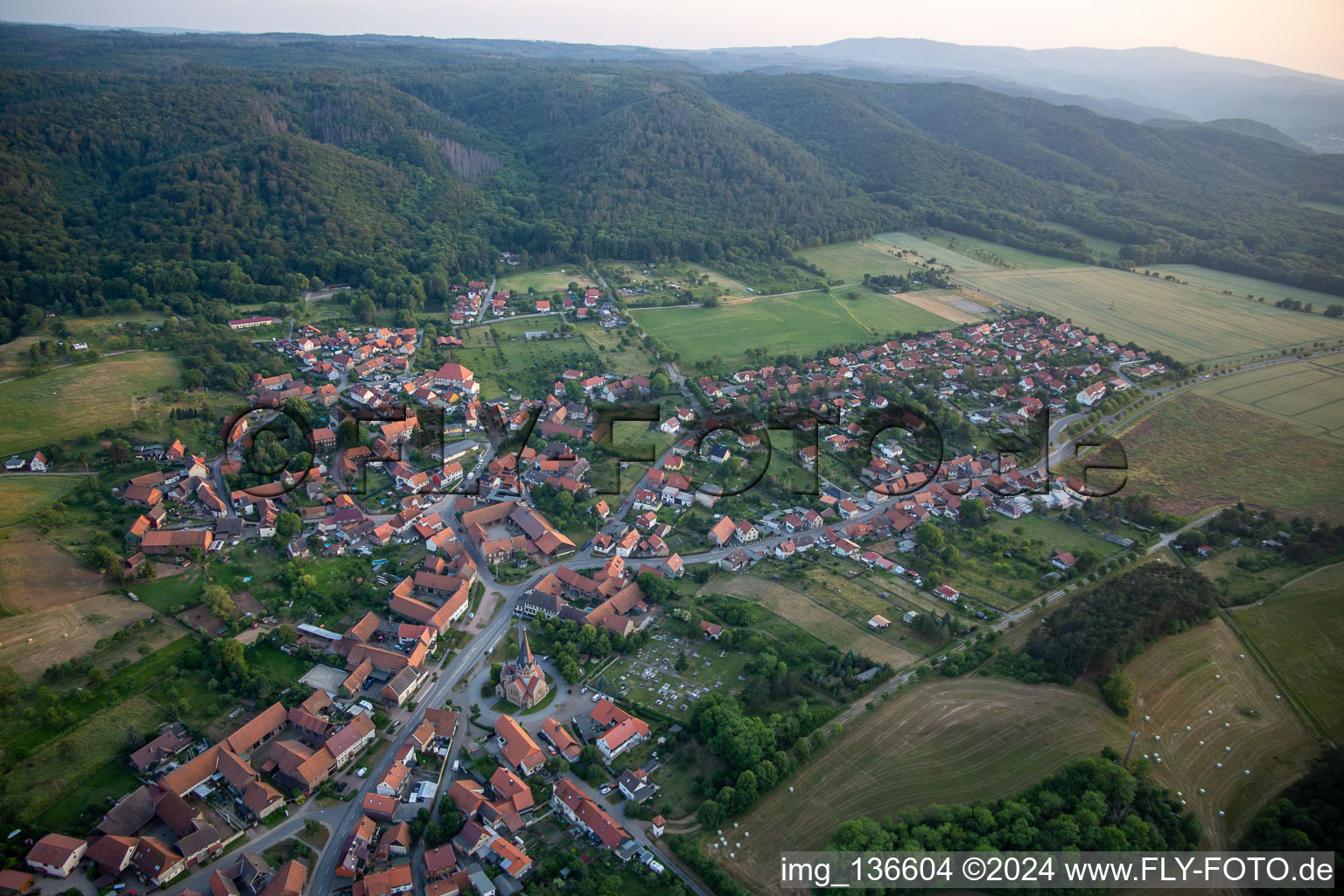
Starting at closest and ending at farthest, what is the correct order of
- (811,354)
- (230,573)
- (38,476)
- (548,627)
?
(548,627) → (230,573) → (38,476) → (811,354)

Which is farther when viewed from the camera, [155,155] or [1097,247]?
[1097,247]

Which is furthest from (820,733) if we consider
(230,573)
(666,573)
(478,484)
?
(230,573)

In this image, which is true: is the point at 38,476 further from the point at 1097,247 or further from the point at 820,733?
the point at 1097,247

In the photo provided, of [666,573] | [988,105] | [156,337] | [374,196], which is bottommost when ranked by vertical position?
[666,573]

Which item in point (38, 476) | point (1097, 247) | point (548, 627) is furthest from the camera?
point (1097, 247)

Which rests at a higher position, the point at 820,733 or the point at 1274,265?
the point at 1274,265

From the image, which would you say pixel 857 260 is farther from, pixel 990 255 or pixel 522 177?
pixel 522 177

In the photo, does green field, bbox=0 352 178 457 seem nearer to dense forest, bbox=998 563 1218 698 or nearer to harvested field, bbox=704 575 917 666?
harvested field, bbox=704 575 917 666

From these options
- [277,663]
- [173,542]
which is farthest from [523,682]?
[173,542]
